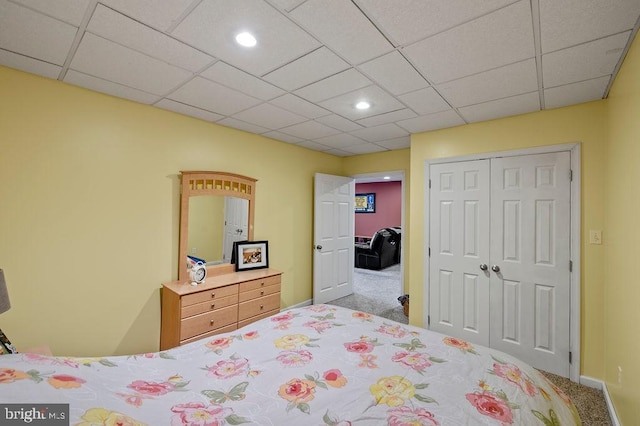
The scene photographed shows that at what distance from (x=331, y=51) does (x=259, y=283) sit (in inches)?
92.8

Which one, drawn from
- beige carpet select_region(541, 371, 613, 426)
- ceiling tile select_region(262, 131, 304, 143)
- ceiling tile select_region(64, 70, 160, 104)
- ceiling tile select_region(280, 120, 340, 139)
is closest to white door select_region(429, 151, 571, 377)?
beige carpet select_region(541, 371, 613, 426)

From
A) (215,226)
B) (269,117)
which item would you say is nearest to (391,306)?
(215,226)

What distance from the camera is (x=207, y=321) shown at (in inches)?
104

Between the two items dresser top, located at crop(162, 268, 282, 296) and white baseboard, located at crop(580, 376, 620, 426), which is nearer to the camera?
white baseboard, located at crop(580, 376, 620, 426)

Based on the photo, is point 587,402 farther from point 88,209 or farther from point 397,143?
point 88,209

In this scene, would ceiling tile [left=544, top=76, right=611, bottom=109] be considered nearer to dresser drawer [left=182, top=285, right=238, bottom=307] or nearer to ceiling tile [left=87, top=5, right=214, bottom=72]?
ceiling tile [left=87, top=5, right=214, bottom=72]

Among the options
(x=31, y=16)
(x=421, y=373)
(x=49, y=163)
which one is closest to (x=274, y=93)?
(x=31, y=16)

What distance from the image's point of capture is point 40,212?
2.11 meters

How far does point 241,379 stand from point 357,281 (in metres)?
4.83

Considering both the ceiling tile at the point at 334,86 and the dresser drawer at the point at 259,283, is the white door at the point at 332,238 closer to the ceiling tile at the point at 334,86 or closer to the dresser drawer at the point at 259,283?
the dresser drawer at the point at 259,283

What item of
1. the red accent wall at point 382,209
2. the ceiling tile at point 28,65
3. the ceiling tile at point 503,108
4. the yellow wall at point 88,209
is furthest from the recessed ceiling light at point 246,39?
the red accent wall at point 382,209

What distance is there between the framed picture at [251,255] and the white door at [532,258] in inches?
99.9

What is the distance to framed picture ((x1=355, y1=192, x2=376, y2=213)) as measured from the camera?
30.3ft

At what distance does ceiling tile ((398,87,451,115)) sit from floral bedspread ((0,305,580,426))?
183 centimetres
